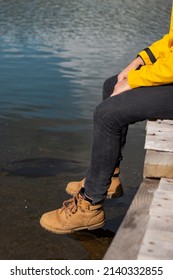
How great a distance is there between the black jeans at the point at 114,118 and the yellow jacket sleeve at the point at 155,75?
6cm

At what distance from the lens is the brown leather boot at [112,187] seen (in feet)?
13.7

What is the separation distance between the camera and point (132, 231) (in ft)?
8.93

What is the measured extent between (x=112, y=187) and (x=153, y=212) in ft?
4.36

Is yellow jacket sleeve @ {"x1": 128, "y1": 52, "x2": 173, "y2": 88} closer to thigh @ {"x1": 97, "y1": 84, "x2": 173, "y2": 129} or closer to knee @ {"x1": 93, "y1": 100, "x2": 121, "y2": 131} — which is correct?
thigh @ {"x1": 97, "y1": 84, "x2": 173, "y2": 129}

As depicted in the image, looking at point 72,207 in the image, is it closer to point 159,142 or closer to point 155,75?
point 159,142

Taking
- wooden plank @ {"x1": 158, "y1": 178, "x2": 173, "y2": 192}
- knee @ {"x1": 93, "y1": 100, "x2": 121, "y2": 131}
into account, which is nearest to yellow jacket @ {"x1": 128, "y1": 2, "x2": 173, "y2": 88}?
knee @ {"x1": 93, "y1": 100, "x2": 121, "y2": 131}

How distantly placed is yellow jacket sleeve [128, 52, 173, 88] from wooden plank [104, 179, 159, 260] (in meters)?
0.87

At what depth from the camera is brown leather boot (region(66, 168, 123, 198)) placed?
13.7ft

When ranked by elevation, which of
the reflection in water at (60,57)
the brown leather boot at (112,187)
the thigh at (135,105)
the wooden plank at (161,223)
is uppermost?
the thigh at (135,105)

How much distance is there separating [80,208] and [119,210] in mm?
806

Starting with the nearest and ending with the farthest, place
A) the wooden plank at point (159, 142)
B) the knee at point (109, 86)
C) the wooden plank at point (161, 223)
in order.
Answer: the wooden plank at point (161, 223) < the wooden plank at point (159, 142) < the knee at point (109, 86)

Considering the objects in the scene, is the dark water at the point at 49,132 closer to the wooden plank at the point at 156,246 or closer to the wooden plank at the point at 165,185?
the wooden plank at the point at 165,185

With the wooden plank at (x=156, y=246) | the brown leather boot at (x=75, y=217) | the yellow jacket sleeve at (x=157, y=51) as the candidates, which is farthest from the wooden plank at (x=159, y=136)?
the wooden plank at (x=156, y=246)

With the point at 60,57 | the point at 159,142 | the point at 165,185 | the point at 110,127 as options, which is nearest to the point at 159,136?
the point at 159,142
